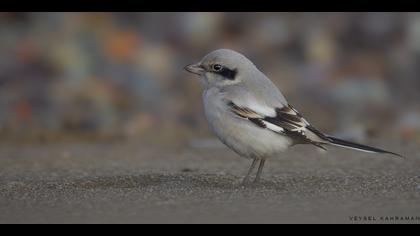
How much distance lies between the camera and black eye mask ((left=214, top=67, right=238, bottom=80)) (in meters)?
7.26

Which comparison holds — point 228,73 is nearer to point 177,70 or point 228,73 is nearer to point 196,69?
point 196,69

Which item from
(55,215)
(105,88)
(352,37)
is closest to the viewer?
(55,215)

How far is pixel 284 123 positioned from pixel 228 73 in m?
0.74

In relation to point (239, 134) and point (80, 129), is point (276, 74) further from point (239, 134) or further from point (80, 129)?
point (239, 134)

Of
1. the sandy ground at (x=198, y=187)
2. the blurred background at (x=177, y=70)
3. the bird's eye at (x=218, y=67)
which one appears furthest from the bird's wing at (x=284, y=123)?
the blurred background at (x=177, y=70)

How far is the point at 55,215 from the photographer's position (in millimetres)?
5637

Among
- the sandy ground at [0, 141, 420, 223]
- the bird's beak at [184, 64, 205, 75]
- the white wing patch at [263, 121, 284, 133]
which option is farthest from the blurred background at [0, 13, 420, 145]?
the white wing patch at [263, 121, 284, 133]

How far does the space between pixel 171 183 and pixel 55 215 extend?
1.40m

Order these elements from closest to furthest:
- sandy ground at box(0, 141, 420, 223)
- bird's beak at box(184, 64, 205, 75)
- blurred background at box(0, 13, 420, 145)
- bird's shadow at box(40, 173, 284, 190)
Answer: sandy ground at box(0, 141, 420, 223) → bird's shadow at box(40, 173, 284, 190) → bird's beak at box(184, 64, 205, 75) → blurred background at box(0, 13, 420, 145)

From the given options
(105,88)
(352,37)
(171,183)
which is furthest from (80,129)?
(352,37)

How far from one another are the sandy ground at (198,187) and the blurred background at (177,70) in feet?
4.08

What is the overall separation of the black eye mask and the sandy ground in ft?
2.82

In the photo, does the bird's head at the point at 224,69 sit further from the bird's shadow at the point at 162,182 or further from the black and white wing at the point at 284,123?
the bird's shadow at the point at 162,182

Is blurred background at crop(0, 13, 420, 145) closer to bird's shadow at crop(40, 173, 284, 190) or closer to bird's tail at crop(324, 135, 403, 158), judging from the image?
bird's shadow at crop(40, 173, 284, 190)
